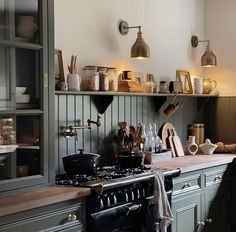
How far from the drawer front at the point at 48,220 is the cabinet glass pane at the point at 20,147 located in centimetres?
29

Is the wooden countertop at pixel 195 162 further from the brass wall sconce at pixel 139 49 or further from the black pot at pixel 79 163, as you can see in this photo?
the brass wall sconce at pixel 139 49

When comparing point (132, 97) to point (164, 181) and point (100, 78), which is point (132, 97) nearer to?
point (100, 78)

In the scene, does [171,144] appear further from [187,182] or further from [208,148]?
[187,182]

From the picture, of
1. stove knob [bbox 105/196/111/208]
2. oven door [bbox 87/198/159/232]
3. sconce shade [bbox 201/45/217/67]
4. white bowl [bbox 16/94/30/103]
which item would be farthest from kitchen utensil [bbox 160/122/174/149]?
white bowl [bbox 16/94/30/103]

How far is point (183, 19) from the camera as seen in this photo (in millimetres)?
4613

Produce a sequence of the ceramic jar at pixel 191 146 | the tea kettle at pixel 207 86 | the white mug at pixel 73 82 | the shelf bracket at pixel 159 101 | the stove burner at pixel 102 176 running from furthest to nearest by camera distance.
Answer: the tea kettle at pixel 207 86 < the ceramic jar at pixel 191 146 < the shelf bracket at pixel 159 101 < the white mug at pixel 73 82 < the stove burner at pixel 102 176

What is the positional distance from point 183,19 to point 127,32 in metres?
0.94

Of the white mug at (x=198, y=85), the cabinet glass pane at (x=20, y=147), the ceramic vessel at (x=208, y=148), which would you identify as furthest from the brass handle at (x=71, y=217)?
the white mug at (x=198, y=85)

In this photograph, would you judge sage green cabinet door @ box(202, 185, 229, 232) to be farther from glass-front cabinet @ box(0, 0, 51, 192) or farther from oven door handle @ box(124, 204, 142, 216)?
glass-front cabinet @ box(0, 0, 51, 192)

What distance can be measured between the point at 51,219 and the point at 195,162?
173 centimetres

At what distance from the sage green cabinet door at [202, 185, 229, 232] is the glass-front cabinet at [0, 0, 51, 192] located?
1.72m

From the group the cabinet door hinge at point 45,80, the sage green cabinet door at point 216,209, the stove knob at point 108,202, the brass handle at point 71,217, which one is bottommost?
the sage green cabinet door at point 216,209

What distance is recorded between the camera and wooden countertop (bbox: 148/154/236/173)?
3561 millimetres

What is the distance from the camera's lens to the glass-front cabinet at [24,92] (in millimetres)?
2506
